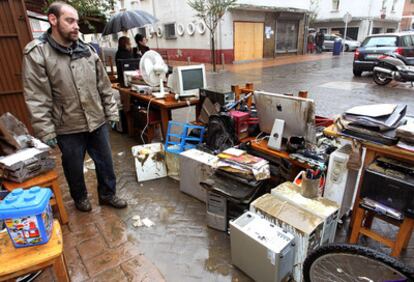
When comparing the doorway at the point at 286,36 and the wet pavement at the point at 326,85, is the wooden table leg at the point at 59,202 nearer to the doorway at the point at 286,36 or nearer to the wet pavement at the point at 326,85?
the wet pavement at the point at 326,85

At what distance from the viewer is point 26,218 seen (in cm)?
137

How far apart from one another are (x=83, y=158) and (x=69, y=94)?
1.96ft

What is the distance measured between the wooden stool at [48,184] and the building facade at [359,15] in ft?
73.1

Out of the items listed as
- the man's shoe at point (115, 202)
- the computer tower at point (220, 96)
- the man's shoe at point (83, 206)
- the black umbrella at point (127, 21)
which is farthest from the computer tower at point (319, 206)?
the black umbrella at point (127, 21)

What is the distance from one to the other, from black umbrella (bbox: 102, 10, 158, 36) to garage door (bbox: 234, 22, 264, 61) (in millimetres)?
7488

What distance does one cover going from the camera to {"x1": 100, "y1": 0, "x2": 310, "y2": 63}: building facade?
12648mm

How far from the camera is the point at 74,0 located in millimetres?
5027

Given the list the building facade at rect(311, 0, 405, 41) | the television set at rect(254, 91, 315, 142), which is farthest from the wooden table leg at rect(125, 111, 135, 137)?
the building facade at rect(311, 0, 405, 41)

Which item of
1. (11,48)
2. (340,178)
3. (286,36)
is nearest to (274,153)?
(340,178)

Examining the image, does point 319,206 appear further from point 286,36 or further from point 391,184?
point 286,36

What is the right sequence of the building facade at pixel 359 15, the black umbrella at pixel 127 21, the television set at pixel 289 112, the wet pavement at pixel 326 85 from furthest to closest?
1. the building facade at pixel 359 15
2. the wet pavement at pixel 326 85
3. the black umbrella at pixel 127 21
4. the television set at pixel 289 112

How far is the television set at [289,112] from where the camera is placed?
201 centimetres

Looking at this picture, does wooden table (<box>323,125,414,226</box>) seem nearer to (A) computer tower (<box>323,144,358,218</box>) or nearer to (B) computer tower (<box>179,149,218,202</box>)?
(A) computer tower (<box>323,144,358,218</box>)

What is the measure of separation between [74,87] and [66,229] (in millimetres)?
1224
